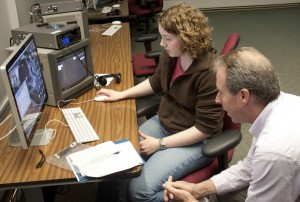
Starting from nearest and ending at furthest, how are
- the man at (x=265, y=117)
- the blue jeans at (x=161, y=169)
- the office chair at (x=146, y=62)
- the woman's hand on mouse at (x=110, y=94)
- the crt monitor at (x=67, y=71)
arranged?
the man at (x=265, y=117)
the blue jeans at (x=161, y=169)
the crt monitor at (x=67, y=71)
the woman's hand on mouse at (x=110, y=94)
the office chair at (x=146, y=62)

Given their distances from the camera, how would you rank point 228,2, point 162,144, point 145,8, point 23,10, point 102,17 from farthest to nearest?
point 228,2, point 145,8, point 102,17, point 23,10, point 162,144

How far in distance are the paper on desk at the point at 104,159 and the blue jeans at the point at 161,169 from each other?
0.75ft

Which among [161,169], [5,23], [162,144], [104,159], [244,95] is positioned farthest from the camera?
[5,23]

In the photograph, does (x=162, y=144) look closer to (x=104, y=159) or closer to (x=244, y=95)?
(x=104, y=159)

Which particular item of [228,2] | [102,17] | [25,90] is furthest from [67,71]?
[228,2]

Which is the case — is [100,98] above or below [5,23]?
below

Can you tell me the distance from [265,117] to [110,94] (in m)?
0.97

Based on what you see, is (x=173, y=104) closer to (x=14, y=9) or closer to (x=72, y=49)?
(x=72, y=49)

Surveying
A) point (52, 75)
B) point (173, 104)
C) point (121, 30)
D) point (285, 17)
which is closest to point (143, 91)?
point (173, 104)

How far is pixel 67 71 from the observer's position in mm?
1771

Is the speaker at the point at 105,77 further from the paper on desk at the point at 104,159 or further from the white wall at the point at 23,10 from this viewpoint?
the white wall at the point at 23,10

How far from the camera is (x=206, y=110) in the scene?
154cm

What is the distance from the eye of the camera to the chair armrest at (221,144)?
54.1 inches

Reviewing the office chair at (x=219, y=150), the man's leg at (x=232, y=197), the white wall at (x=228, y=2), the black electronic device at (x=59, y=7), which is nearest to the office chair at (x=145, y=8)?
the white wall at (x=228, y=2)
